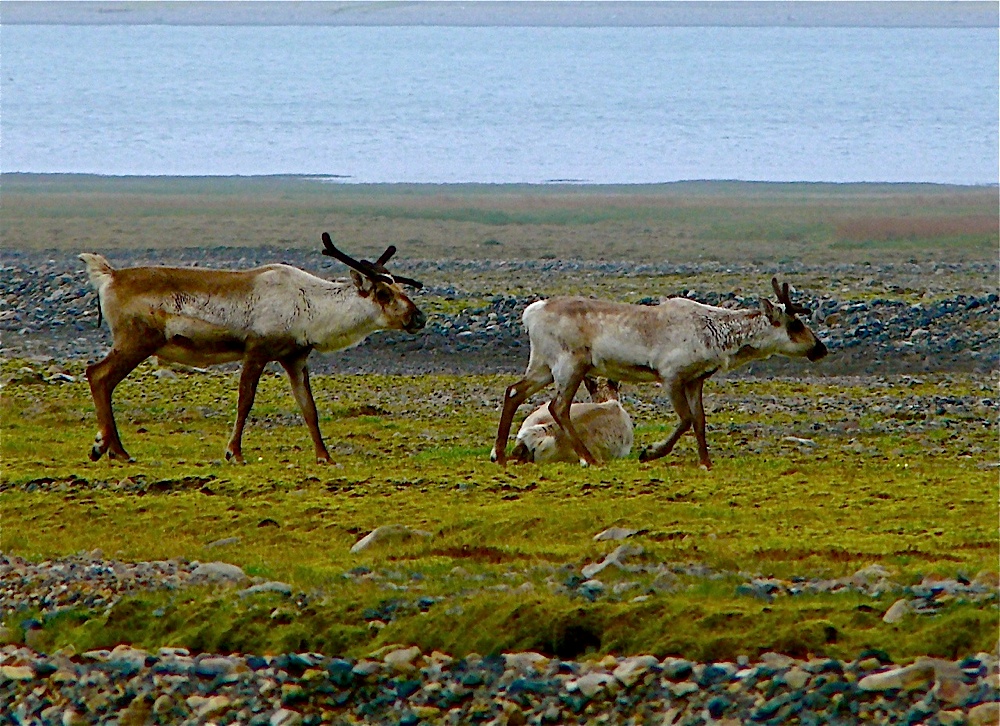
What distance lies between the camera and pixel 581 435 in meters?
15.2

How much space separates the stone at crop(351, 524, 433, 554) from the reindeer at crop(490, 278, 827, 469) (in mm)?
3400

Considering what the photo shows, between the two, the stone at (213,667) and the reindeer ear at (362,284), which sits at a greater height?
the reindeer ear at (362,284)

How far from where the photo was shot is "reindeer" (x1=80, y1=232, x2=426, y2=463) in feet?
48.2

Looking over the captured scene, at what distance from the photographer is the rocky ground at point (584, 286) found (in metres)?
22.7

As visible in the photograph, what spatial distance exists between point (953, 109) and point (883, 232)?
1904 inches

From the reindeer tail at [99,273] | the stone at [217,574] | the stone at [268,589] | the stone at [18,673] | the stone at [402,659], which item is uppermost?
the reindeer tail at [99,273]

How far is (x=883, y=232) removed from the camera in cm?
3950

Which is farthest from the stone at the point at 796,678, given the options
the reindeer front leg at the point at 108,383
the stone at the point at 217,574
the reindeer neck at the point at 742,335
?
the reindeer front leg at the point at 108,383

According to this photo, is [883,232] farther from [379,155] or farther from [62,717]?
[62,717]

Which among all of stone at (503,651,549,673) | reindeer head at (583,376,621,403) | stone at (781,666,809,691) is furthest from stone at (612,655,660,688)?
reindeer head at (583,376,621,403)

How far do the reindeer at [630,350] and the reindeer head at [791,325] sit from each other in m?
0.12

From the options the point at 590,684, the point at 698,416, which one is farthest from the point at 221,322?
the point at 590,684

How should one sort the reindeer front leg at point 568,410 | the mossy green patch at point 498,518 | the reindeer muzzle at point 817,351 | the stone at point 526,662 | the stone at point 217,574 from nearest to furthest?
the stone at point 526,662, the mossy green patch at point 498,518, the stone at point 217,574, the reindeer front leg at point 568,410, the reindeer muzzle at point 817,351

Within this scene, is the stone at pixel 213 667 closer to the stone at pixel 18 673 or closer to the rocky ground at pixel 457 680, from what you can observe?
the rocky ground at pixel 457 680
